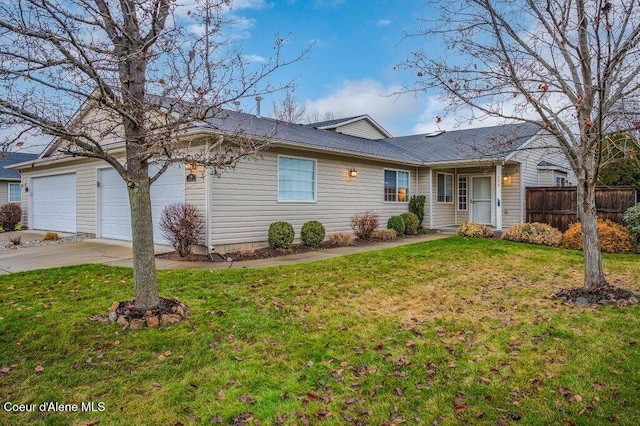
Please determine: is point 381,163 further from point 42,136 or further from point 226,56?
point 42,136

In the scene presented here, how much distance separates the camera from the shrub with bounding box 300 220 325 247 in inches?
418

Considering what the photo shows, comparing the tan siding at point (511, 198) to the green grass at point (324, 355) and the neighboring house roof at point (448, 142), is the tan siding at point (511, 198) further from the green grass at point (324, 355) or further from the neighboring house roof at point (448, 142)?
the green grass at point (324, 355)

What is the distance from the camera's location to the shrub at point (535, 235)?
38.1 feet

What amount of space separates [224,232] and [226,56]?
5582mm

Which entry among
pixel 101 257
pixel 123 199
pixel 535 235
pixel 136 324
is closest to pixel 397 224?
pixel 535 235

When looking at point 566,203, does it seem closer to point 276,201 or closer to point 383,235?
point 383,235

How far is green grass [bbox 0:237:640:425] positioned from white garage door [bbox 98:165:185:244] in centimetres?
385

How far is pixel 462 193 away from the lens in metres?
16.5

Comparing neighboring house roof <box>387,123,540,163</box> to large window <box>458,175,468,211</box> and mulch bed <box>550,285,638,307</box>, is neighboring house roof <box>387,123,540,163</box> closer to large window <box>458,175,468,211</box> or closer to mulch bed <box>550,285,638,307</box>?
large window <box>458,175,468,211</box>

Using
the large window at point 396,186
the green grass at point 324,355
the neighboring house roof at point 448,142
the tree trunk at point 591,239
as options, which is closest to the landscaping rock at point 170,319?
the green grass at point 324,355

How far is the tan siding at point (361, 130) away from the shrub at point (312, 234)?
7.51 metres

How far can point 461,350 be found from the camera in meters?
3.94

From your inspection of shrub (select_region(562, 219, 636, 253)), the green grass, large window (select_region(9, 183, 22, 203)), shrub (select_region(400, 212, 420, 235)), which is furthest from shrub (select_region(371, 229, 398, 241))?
large window (select_region(9, 183, 22, 203))

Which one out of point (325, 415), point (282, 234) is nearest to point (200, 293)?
point (325, 415)
